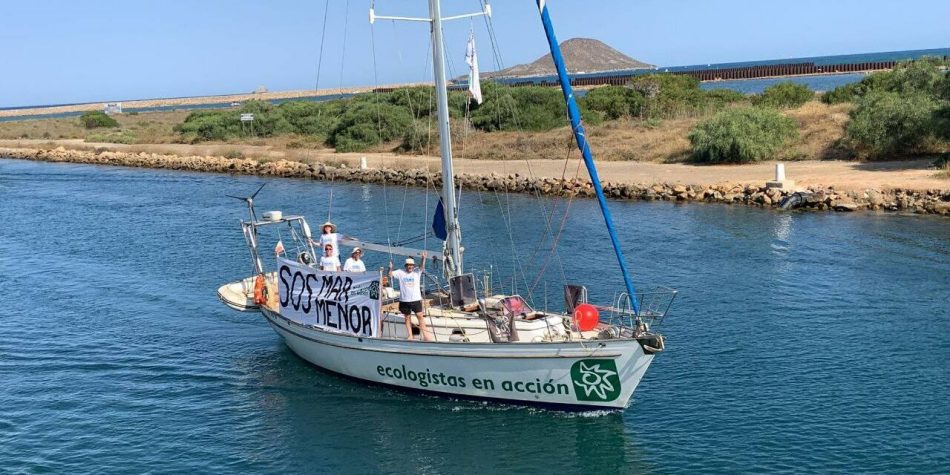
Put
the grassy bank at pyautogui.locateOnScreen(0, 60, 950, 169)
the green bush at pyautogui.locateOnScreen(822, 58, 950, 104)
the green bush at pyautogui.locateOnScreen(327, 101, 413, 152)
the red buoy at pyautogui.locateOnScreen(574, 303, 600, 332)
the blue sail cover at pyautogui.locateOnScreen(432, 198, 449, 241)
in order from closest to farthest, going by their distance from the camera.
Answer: the red buoy at pyautogui.locateOnScreen(574, 303, 600, 332)
the blue sail cover at pyautogui.locateOnScreen(432, 198, 449, 241)
the grassy bank at pyautogui.locateOnScreen(0, 60, 950, 169)
the green bush at pyautogui.locateOnScreen(822, 58, 950, 104)
the green bush at pyautogui.locateOnScreen(327, 101, 413, 152)

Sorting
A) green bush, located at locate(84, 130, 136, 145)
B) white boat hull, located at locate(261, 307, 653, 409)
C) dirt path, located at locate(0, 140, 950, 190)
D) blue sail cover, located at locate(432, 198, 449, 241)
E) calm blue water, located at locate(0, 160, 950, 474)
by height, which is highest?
green bush, located at locate(84, 130, 136, 145)

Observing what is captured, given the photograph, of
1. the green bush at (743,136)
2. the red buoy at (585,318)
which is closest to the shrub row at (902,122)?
the green bush at (743,136)

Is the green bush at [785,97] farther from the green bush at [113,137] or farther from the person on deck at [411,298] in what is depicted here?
the green bush at [113,137]

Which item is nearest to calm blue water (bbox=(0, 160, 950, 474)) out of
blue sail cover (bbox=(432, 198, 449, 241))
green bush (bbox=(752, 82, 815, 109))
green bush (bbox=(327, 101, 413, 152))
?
blue sail cover (bbox=(432, 198, 449, 241))

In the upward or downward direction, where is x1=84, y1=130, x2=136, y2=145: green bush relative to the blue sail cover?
upward

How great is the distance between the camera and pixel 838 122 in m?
50.6

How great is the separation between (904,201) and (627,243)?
12.5 m

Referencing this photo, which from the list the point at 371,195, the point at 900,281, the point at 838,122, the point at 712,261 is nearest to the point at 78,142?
the point at 371,195

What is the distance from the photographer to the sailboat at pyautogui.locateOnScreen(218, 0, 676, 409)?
54.4ft

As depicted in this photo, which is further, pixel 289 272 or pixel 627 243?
pixel 627 243

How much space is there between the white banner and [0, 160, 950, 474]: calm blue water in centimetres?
151

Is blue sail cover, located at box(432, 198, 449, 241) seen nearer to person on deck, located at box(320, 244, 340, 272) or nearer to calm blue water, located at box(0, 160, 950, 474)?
person on deck, located at box(320, 244, 340, 272)

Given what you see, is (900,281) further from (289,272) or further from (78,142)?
(78,142)

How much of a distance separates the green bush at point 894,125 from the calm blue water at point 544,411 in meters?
9.93
